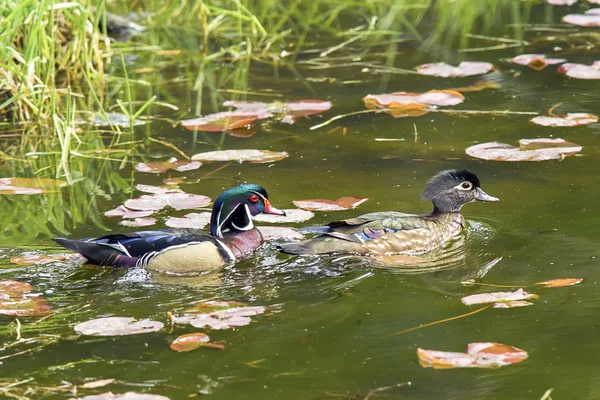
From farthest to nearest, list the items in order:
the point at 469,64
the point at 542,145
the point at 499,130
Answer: the point at 469,64 < the point at 499,130 < the point at 542,145

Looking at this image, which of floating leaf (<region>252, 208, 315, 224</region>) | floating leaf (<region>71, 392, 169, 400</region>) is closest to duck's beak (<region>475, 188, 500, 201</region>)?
floating leaf (<region>252, 208, 315, 224</region>)

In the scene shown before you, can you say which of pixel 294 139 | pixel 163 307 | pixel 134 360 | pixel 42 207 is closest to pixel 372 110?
pixel 294 139

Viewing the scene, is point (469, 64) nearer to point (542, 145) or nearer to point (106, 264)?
point (542, 145)

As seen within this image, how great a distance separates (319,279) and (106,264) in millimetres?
1310

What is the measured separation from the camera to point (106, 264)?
6.14 metres

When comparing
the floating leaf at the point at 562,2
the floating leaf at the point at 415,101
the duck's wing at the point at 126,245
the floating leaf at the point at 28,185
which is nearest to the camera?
the duck's wing at the point at 126,245

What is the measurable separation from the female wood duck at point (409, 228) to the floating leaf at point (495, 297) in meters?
1.14

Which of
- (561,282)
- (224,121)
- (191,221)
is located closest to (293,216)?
(191,221)

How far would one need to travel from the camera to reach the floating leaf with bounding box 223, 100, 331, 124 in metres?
8.99

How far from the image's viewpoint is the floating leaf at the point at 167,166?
7.73 m

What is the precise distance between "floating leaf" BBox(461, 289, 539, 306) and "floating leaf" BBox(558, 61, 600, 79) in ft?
16.0

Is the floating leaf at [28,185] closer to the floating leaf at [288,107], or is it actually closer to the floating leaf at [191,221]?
the floating leaf at [191,221]

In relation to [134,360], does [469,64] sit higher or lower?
higher

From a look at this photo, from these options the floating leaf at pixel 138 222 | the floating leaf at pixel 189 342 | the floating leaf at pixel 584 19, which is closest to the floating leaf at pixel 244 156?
the floating leaf at pixel 138 222
